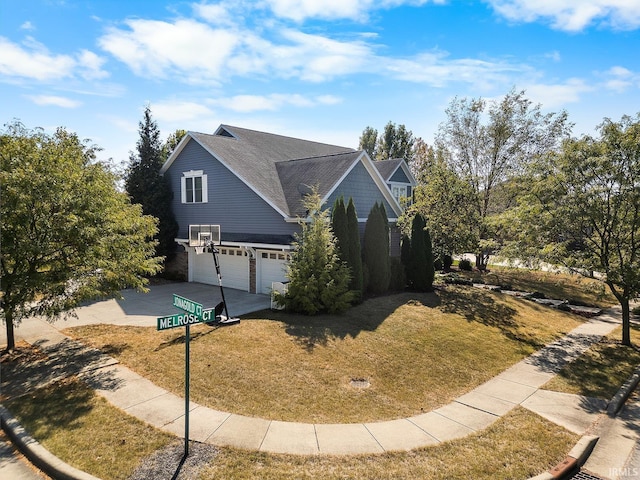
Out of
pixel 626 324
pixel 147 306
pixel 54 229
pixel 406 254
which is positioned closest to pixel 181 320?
pixel 54 229

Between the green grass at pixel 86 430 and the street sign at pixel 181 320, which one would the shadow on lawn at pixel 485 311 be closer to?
the street sign at pixel 181 320

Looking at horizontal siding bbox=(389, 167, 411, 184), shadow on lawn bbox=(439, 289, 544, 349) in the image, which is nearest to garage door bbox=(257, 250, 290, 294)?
shadow on lawn bbox=(439, 289, 544, 349)

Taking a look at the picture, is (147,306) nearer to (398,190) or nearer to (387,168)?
(387,168)

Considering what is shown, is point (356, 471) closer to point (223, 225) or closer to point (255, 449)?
point (255, 449)

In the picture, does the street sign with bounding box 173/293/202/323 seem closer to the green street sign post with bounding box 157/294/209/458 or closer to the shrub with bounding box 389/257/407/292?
the green street sign post with bounding box 157/294/209/458

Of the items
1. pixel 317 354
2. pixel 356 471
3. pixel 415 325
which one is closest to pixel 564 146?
pixel 415 325

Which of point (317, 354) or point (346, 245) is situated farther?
point (346, 245)

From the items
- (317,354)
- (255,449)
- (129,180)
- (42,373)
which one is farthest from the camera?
(129,180)

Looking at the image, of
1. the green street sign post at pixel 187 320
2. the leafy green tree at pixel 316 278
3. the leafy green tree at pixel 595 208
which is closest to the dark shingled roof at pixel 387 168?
the leafy green tree at pixel 316 278
